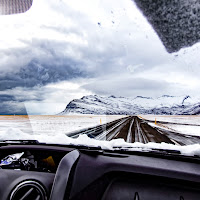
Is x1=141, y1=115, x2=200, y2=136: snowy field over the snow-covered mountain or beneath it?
beneath

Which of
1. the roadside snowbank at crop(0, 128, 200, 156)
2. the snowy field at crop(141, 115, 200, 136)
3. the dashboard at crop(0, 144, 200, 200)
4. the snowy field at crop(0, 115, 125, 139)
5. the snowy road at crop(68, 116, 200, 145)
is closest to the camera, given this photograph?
the dashboard at crop(0, 144, 200, 200)

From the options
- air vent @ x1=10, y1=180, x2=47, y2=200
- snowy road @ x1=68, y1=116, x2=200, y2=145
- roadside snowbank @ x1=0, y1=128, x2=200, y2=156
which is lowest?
snowy road @ x1=68, y1=116, x2=200, y2=145

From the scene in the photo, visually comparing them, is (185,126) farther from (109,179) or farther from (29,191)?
(29,191)

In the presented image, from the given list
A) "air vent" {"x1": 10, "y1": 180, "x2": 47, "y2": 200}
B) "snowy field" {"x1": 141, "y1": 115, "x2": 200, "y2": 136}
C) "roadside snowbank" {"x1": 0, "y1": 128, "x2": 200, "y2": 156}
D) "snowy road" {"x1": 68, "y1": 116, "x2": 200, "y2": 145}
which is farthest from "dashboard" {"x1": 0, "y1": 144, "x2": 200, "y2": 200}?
"snowy field" {"x1": 141, "y1": 115, "x2": 200, "y2": 136}

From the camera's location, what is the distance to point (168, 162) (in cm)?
119

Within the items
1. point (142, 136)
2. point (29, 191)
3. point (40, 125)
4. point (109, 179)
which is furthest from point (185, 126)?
point (29, 191)

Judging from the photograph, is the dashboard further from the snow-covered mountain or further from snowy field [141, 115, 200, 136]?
snowy field [141, 115, 200, 136]

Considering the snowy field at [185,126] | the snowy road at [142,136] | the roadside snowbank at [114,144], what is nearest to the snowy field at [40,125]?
the roadside snowbank at [114,144]

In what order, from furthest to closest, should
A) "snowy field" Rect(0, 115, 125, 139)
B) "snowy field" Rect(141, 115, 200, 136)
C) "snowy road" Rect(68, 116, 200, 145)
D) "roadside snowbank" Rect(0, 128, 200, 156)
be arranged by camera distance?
"snowy field" Rect(141, 115, 200, 136) < "snowy road" Rect(68, 116, 200, 145) < "snowy field" Rect(0, 115, 125, 139) < "roadside snowbank" Rect(0, 128, 200, 156)

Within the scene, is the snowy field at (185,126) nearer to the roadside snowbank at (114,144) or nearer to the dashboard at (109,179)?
the roadside snowbank at (114,144)

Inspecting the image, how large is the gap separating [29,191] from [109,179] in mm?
539

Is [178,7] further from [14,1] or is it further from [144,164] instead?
[144,164]

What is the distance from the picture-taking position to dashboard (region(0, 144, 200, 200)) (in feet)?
3.49

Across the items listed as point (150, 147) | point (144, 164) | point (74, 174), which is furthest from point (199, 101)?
point (74, 174)
